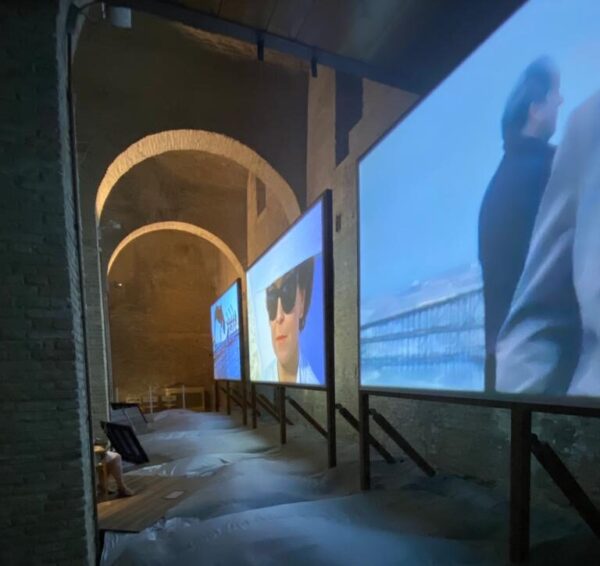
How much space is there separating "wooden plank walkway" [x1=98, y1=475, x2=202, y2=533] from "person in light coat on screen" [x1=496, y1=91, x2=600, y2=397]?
2.92 meters

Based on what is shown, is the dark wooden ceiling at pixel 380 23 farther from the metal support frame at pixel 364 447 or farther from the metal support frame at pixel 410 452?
the metal support frame at pixel 410 452

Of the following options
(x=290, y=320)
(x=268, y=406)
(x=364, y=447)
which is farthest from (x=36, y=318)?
(x=268, y=406)

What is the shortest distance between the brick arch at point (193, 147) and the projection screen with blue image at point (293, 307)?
165cm

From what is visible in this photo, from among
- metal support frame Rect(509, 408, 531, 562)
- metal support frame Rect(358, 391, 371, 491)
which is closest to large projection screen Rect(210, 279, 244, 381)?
metal support frame Rect(358, 391, 371, 491)

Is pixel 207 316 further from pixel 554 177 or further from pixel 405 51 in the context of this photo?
pixel 554 177

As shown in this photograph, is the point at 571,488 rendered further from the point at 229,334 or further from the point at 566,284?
the point at 229,334

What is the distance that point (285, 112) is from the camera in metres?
6.86

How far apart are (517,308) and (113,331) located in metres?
12.5

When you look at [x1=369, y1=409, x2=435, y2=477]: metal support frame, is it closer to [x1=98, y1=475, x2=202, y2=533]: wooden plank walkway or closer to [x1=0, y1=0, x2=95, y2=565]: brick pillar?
[x1=98, y1=475, x2=202, y2=533]: wooden plank walkway

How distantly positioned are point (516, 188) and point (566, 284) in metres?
0.49

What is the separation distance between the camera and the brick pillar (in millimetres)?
2434

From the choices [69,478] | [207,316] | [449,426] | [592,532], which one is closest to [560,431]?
[592,532]

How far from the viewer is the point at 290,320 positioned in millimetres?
4570

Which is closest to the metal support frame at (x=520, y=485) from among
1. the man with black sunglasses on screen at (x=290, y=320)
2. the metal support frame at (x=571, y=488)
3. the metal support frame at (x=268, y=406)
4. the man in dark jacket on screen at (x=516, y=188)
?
the metal support frame at (x=571, y=488)
